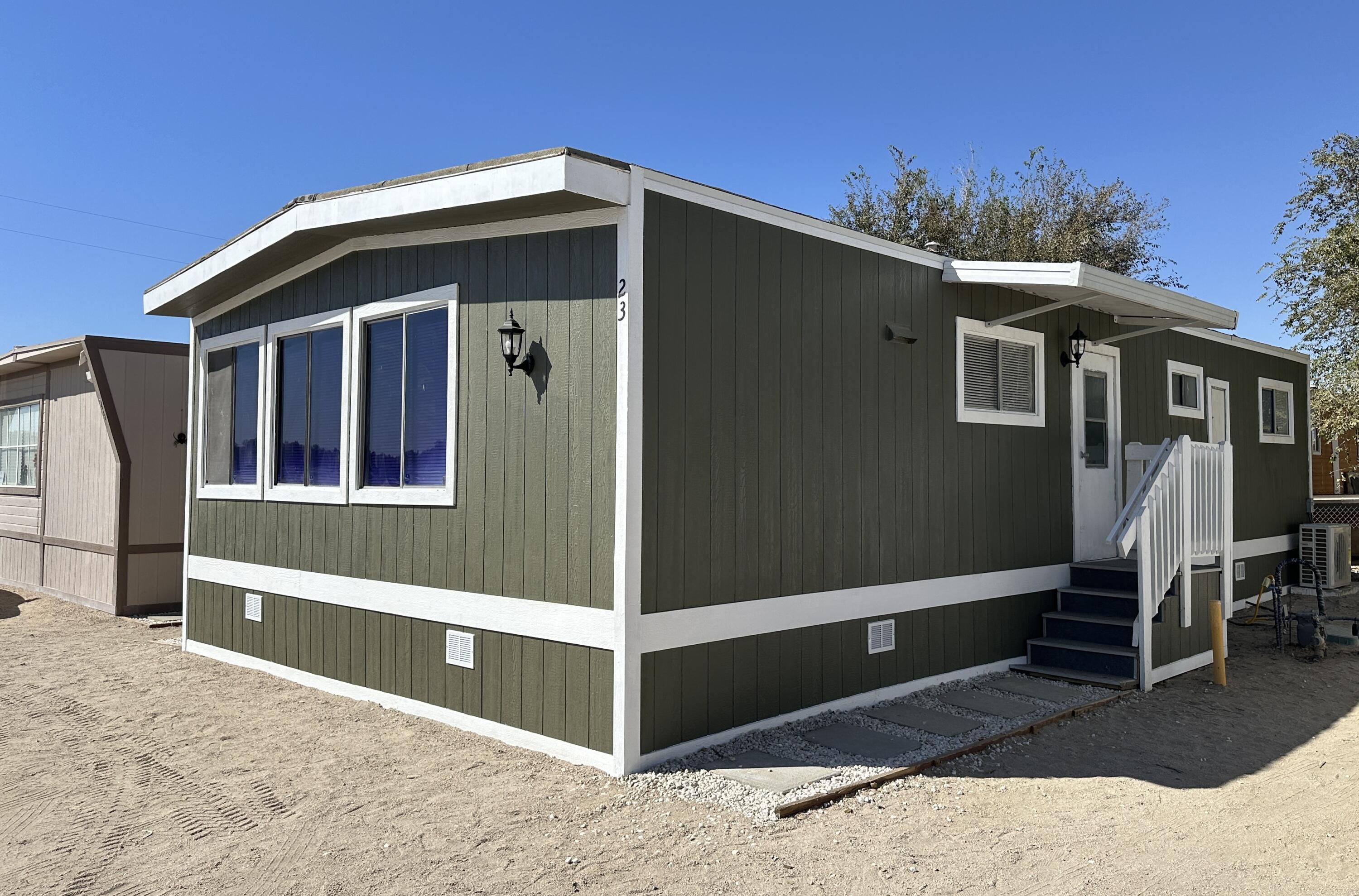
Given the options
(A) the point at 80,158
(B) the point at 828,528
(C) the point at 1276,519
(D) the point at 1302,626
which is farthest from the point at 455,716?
(A) the point at 80,158

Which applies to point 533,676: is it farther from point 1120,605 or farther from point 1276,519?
point 1276,519

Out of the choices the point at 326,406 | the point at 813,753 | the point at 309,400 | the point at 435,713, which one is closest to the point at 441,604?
the point at 435,713

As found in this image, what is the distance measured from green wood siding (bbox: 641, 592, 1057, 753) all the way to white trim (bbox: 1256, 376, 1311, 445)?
17.9ft

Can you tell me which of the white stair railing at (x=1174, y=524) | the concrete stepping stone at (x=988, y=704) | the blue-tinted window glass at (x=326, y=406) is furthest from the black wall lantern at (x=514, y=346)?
the white stair railing at (x=1174, y=524)

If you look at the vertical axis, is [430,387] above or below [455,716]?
above

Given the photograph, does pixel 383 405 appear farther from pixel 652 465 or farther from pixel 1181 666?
pixel 1181 666

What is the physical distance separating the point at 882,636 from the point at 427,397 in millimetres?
3166

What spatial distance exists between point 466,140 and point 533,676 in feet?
86.2

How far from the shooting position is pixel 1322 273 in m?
14.8

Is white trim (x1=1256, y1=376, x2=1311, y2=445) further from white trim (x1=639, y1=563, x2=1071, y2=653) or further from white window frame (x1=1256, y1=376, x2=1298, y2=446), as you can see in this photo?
white trim (x1=639, y1=563, x2=1071, y2=653)

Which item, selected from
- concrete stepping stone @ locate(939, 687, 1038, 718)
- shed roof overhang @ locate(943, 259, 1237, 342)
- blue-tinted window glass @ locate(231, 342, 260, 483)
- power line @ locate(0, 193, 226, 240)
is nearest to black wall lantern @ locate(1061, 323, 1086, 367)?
shed roof overhang @ locate(943, 259, 1237, 342)

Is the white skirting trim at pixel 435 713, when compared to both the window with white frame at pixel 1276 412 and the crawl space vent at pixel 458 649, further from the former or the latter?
the window with white frame at pixel 1276 412

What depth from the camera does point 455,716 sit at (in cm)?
498

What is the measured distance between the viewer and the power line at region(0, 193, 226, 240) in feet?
79.4
